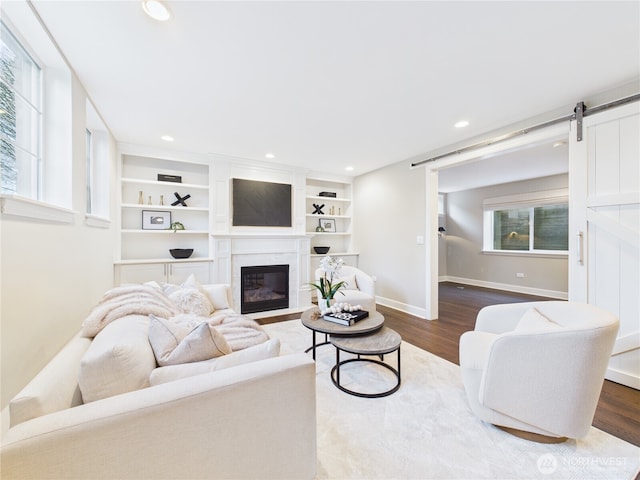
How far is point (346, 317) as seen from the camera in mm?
2365

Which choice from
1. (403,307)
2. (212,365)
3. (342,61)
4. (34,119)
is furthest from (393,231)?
(34,119)

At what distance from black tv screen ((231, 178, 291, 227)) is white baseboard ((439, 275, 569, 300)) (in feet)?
17.3

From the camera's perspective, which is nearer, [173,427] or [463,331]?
[173,427]

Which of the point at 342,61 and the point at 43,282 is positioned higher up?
the point at 342,61

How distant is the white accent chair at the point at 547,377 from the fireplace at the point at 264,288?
3.21 metres

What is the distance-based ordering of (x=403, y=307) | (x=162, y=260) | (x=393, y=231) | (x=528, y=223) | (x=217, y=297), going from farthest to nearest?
(x=528, y=223), (x=393, y=231), (x=403, y=307), (x=162, y=260), (x=217, y=297)

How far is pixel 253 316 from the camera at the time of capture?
161 inches

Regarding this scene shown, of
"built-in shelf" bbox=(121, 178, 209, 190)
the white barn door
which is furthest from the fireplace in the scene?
Answer: the white barn door

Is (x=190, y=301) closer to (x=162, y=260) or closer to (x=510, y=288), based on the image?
(x=162, y=260)

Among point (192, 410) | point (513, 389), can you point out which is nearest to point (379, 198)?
point (513, 389)

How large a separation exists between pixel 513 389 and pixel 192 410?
1.67 m

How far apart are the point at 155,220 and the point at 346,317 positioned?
319 centimetres

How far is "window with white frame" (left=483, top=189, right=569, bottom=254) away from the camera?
17.9ft

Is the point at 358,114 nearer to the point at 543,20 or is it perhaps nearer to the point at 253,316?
the point at 543,20
